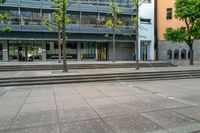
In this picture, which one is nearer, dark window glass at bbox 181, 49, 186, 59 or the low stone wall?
the low stone wall

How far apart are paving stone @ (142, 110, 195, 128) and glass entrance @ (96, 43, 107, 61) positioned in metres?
27.9

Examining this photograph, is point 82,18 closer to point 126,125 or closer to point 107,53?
point 107,53

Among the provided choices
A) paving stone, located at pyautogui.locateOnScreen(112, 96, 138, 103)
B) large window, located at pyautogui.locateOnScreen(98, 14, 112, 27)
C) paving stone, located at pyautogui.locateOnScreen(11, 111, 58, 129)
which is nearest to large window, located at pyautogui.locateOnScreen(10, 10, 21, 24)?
large window, located at pyautogui.locateOnScreen(98, 14, 112, 27)

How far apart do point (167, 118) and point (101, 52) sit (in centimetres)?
2902

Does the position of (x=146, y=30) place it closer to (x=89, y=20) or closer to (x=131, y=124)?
(x=89, y=20)

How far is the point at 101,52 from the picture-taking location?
34.9m

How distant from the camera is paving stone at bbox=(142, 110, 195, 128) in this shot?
225 inches

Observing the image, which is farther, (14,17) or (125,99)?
(14,17)

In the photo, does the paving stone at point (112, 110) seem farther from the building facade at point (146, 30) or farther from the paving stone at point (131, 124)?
the building facade at point (146, 30)

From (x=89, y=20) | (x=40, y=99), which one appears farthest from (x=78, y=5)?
(x=40, y=99)

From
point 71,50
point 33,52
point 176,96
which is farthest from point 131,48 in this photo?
point 176,96

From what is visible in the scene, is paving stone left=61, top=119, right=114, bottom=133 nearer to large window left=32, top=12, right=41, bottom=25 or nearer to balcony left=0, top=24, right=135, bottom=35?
balcony left=0, top=24, right=135, bottom=35

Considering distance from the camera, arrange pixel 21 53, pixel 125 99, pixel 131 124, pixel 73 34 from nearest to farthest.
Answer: pixel 131 124 < pixel 125 99 < pixel 21 53 < pixel 73 34

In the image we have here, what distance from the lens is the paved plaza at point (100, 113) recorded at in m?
5.45
